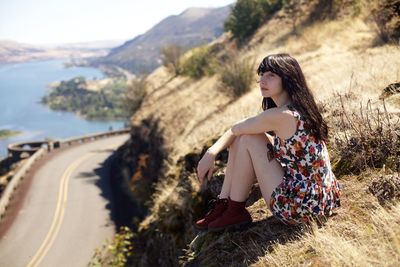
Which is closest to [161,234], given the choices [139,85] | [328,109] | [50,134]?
[328,109]

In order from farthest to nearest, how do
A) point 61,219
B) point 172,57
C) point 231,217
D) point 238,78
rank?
1. point 172,57
2. point 61,219
3. point 238,78
4. point 231,217

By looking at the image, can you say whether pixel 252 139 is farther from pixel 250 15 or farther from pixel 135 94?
pixel 135 94

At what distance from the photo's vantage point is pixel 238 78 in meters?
17.8

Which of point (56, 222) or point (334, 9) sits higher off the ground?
point (334, 9)

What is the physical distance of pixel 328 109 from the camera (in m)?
7.18

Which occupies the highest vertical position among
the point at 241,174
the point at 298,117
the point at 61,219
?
the point at 298,117

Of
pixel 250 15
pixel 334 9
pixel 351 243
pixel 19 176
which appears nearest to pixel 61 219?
pixel 19 176

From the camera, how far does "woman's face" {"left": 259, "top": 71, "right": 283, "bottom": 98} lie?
396 centimetres

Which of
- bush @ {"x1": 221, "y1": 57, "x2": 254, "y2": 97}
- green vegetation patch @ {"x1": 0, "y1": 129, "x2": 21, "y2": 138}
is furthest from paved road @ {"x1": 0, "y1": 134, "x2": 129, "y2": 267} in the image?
green vegetation patch @ {"x1": 0, "y1": 129, "x2": 21, "y2": 138}

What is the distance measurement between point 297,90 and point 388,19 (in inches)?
461

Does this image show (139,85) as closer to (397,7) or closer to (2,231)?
(2,231)

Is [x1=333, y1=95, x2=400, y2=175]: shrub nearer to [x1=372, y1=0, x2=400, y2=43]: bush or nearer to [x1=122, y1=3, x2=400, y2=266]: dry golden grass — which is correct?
[x1=122, y1=3, x2=400, y2=266]: dry golden grass

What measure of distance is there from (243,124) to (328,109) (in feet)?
11.8

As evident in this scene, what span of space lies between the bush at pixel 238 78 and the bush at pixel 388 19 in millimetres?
5550
